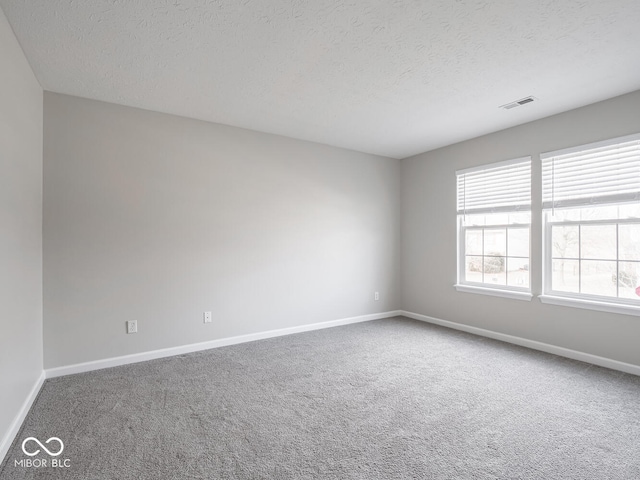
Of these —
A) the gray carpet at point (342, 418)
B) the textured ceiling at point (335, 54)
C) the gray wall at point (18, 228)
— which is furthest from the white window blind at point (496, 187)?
the gray wall at point (18, 228)

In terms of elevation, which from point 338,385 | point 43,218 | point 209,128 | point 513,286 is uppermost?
point 209,128

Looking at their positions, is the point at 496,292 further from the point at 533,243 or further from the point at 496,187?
the point at 496,187

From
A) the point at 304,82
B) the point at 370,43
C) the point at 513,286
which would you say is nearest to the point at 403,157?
the point at 513,286

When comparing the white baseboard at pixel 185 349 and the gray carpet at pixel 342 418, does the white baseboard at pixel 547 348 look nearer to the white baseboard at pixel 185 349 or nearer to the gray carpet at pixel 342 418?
the gray carpet at pixel 342 418

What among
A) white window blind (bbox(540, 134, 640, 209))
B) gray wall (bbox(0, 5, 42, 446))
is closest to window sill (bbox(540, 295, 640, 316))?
white window blind (bbox(540, 134, 640, 209))

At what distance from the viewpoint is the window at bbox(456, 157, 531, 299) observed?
3990mm

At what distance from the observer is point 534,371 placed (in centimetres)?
318

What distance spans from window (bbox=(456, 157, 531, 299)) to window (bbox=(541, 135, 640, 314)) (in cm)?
25

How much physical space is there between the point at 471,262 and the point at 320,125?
108 inches

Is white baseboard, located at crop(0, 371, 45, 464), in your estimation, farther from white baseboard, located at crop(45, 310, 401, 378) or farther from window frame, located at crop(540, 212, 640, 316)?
window frame, located at crop(540, 212, 640, 316)

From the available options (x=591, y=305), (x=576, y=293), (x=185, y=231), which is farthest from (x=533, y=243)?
(x=185, y=231)

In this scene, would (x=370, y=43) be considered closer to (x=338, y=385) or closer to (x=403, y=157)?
(x=338, y=385)

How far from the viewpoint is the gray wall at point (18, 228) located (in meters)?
1.99

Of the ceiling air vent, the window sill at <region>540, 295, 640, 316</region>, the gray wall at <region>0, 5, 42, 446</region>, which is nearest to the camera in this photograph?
the gray wall at <region>0, 5, 42, 446</region>
